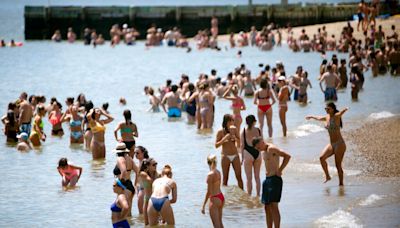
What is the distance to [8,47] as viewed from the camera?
79.9 meters

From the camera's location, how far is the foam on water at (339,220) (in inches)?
607

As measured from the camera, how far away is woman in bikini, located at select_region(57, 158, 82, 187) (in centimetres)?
1883

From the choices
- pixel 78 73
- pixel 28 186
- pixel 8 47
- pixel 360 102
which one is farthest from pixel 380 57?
pixel 8 47

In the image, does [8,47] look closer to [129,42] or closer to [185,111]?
[129,42]

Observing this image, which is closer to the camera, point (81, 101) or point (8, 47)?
point (81, 101)

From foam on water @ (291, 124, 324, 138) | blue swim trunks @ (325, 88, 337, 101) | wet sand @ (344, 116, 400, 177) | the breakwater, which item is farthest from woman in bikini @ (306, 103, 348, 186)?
the breakwater

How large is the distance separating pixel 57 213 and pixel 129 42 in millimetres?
50370

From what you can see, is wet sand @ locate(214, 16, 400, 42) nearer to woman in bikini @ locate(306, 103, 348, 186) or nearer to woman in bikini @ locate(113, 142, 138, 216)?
woman in bikini @ locate(306, 103, 348, 186)

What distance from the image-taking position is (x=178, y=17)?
67312 mm

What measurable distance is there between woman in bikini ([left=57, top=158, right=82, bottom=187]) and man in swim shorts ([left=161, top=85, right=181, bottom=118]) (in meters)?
8.82

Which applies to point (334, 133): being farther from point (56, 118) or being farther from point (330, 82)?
point (330, 82)

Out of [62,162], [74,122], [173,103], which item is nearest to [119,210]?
[62,162]

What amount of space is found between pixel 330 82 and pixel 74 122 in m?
9.48

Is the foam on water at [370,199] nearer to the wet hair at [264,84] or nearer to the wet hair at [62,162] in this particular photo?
the wet hair at [264,84]
